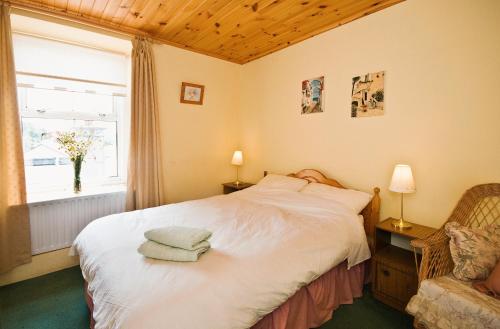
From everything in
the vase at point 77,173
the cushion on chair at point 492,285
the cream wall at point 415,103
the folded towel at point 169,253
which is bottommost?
the cushion on chair at point 492,285

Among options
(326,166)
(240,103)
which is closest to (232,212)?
(326,166)

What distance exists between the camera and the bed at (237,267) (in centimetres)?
109

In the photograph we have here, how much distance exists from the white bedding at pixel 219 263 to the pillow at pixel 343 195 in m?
0.10

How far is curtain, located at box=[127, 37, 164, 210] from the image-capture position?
281cm

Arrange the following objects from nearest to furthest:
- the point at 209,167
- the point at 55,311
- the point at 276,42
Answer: the point at 55,311, the point at 276,42, the point at 209,167

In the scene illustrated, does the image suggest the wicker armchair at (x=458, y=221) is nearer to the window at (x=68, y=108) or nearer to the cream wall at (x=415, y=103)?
the cream wall at (x=415, y=103)

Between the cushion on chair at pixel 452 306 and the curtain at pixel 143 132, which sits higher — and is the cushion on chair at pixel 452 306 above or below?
below

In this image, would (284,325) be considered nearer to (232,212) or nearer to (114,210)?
(232,212)

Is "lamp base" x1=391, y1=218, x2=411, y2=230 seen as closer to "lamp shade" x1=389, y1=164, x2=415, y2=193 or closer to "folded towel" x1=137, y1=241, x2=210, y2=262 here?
"lamp shade" x1=389, y1=164, x2=415, y2=193

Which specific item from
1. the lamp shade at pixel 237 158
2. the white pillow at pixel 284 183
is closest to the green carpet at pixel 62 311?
the white pillow at pixel 284 183

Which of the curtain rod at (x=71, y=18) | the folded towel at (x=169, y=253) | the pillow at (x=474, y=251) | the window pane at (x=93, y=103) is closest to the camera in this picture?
the folded towel at (x=169, y=253)

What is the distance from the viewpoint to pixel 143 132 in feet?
9.39

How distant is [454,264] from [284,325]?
1.17m

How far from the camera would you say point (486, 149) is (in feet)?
5.92
